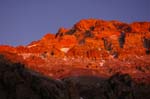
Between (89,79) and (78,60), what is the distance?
57492mm

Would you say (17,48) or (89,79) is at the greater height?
(17,48)

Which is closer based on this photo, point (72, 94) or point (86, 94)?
point (72, 94)

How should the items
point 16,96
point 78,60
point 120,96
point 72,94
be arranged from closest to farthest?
point 16,96 < point 72,94 < point 120,96 < point 78,60

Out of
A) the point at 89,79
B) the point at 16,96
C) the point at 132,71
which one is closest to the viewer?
the point at 16,96

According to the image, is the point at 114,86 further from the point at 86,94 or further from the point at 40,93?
the point at 40,93

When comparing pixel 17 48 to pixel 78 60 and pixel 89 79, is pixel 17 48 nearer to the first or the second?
pixel 78 60

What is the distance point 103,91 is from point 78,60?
11420cm

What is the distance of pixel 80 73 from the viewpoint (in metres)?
144

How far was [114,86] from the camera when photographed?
247 ft

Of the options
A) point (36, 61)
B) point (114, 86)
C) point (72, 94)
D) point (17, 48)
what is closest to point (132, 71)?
point (36, 61)

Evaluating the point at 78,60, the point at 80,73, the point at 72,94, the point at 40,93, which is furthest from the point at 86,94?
the point at 78,60

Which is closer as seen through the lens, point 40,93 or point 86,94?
point 40,93

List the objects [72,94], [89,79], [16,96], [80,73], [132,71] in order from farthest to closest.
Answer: [132,71] → [80,73] → [89,79] → [72,94] → [16,96]

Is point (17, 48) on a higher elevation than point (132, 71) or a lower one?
higher
